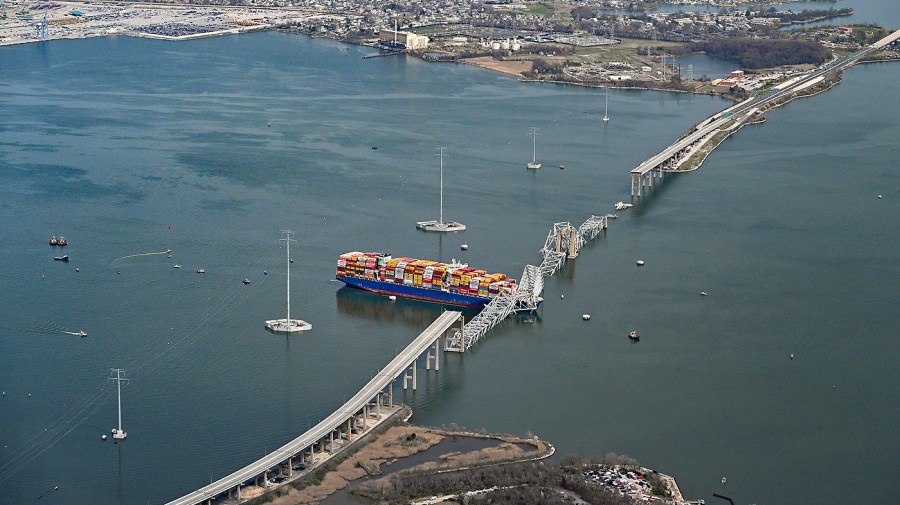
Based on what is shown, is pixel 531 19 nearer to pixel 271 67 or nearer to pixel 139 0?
pixel 271 67

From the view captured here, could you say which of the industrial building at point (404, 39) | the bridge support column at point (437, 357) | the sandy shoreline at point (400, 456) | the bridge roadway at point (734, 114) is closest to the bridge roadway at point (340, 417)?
the bridge support column at point (437, 357)

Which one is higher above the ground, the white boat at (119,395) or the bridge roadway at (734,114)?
the bridge roadway at (734,114)

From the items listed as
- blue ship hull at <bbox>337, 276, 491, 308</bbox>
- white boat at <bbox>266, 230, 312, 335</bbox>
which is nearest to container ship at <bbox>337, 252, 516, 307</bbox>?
blue ship hull at <bbox>337, 276, 491, 308</bbox>

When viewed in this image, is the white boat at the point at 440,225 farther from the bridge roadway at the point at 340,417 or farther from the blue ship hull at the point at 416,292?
the bridge roadway at the point at 340,417

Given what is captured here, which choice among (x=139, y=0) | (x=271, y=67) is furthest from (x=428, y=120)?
(x=139, y=0)

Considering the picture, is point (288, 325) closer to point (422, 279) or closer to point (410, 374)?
point (410, 374)

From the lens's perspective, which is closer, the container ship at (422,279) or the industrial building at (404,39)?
the container ship at (422,279)
